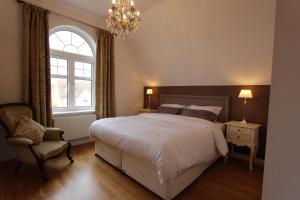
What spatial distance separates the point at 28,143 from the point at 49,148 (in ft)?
0.95

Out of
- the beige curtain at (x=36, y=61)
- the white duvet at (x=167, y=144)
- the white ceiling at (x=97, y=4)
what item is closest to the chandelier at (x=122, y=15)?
the white ceiling at (x=97, y=4)

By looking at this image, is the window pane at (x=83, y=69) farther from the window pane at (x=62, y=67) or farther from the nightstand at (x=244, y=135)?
the nightstand at (x=244, y=135)

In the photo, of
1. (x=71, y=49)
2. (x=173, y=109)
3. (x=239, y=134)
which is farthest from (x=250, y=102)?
(x=71, y=49)

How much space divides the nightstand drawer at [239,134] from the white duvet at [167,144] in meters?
0.43

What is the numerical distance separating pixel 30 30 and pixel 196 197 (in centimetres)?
375

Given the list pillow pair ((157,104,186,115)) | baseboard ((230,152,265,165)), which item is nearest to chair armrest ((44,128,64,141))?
pillow pair ((157,104,186,115))

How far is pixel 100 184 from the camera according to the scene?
7.19 ft

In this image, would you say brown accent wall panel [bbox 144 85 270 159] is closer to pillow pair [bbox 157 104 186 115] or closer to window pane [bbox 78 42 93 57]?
pillow pair [bbox 157 104 186 115]

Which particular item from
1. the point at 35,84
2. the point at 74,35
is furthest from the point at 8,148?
the point at 74,35

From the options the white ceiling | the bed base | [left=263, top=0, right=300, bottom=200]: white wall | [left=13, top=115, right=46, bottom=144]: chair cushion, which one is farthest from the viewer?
the white ceiling

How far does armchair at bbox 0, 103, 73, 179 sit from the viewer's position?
2252 millimetres

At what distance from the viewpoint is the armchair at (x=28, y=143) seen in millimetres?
2252

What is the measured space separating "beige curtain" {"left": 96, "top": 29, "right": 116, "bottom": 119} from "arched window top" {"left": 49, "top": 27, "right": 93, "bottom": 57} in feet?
1.12

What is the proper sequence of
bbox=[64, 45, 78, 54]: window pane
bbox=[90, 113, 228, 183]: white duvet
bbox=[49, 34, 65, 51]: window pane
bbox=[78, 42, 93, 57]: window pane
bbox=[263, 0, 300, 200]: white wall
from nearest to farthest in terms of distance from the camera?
1. bbox=[263, 0, 300, 200]: white wall
2. bbox=[90, 113, 228, 183]: white duvet
3. bbox=[49, 34, 65, 51]: window pane
4. bbox=[64, 45, 78, 54]: window pane
5. bbox=[78, 42, 93, 57]: window pane
